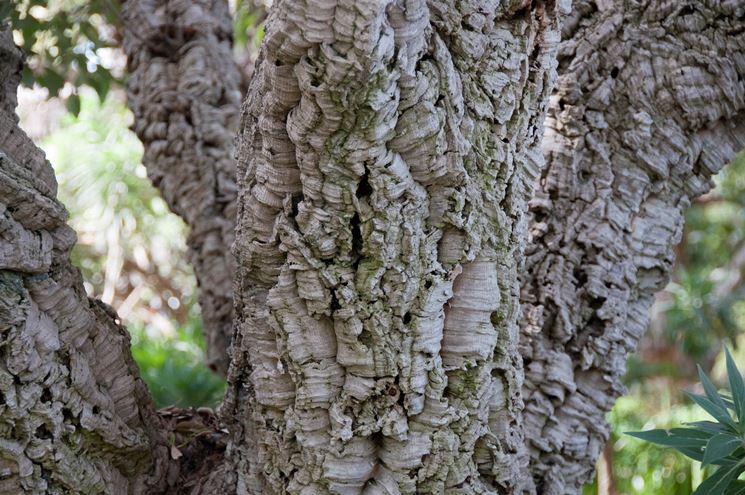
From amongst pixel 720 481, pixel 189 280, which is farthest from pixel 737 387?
pixel 189 280

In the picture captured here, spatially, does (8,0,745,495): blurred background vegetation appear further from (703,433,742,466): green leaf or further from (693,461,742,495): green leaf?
(703,433,742,466): green leaf

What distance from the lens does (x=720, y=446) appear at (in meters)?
1.52

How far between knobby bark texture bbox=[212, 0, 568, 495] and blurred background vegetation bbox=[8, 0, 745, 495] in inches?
73.4

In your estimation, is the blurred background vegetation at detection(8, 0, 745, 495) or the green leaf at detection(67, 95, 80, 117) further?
the blurred background vegetation at detection(8, 0, 745, 495)

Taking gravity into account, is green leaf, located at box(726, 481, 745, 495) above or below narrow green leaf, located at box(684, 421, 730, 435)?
below

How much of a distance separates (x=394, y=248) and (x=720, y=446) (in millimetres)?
806

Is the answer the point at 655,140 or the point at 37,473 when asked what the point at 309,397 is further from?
the point at 655,140

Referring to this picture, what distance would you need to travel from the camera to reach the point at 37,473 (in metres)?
1.35

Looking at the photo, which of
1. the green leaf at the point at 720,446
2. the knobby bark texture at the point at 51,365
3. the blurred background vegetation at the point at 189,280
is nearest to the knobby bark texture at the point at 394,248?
the knobby bark texture at the point at 51,365

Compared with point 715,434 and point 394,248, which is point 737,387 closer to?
point 715,434

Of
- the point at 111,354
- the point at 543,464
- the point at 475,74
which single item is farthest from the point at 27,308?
the point at 543,464

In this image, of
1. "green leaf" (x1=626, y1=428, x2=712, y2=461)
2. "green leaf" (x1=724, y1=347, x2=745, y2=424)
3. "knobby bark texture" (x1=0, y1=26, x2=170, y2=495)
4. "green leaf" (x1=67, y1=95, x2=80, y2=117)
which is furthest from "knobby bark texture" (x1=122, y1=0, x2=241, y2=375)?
"green leaf" (x1=724, y1=347, x2=745, y2=424)

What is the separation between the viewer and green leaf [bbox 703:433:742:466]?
149 cm

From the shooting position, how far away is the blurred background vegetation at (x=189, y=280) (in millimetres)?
4605
